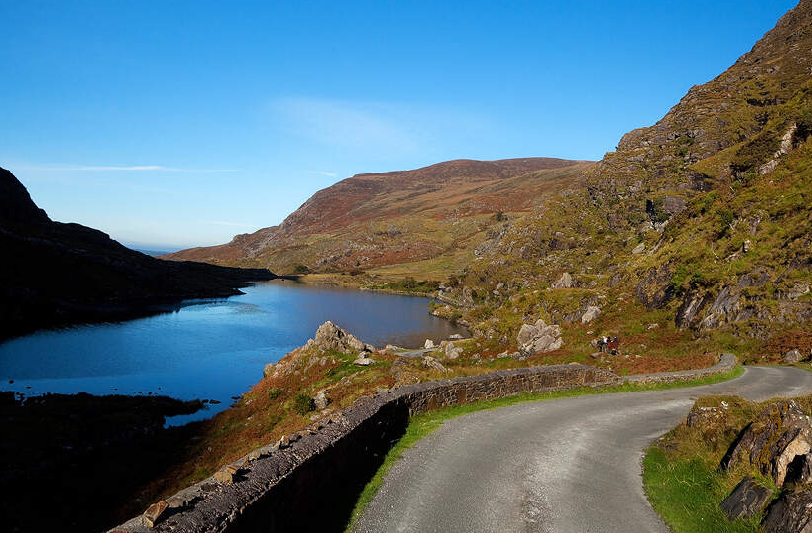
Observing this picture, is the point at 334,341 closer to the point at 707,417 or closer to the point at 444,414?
the point at 444,414

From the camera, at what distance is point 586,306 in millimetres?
51062

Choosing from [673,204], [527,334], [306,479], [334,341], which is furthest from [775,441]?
[673,204]

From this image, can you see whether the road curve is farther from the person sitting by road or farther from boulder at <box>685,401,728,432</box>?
the person sitting by road

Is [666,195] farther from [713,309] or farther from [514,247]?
[713,309]

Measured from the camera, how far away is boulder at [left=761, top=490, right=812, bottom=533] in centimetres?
780

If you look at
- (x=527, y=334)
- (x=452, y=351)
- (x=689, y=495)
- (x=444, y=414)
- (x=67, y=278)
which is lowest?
(x=452, y=351)

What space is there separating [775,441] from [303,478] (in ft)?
36.5

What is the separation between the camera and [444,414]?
740 inches

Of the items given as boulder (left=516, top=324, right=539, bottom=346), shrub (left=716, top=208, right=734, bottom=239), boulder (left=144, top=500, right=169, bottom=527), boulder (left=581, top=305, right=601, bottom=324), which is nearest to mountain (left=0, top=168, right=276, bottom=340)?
boulder (left=516, top=324, right=539, bottom=346)

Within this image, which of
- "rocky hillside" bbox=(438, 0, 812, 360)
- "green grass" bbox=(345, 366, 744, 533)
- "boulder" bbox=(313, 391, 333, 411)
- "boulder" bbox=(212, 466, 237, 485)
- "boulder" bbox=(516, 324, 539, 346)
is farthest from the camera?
"boulder" bbox=(516, 324, 539, 346)

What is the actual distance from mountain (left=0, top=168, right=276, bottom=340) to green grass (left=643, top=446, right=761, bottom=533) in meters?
100

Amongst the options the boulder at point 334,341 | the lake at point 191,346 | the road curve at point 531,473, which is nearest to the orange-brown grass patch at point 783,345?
the road curve at point 531,473

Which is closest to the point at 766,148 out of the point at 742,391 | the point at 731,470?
the point at 742,391

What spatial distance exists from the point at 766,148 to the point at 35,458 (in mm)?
76350
